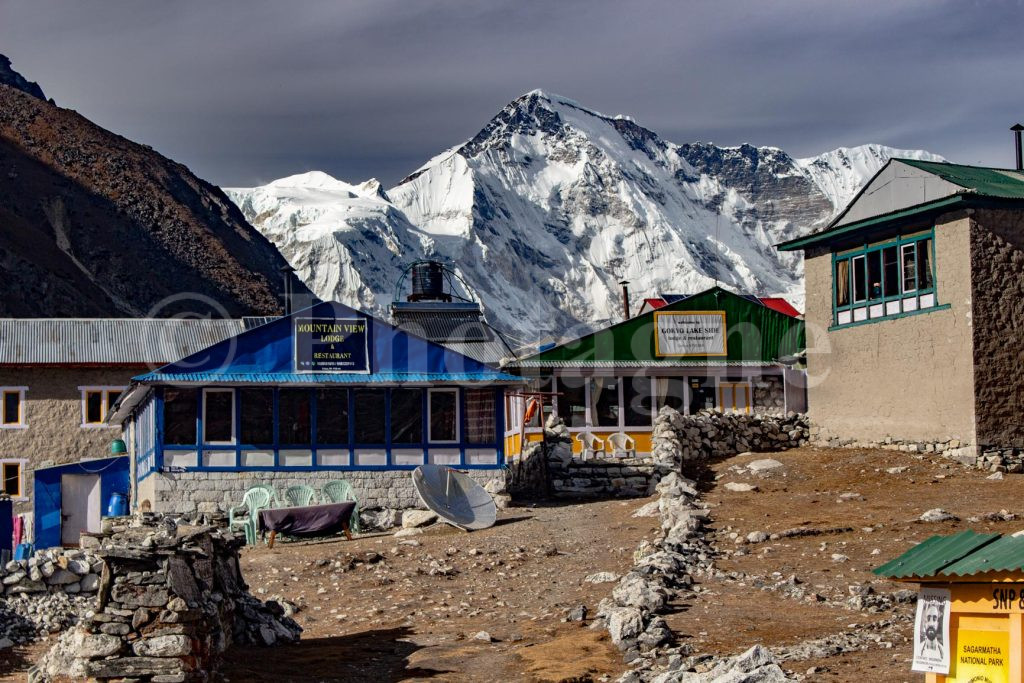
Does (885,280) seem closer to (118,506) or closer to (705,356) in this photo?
(705,356)

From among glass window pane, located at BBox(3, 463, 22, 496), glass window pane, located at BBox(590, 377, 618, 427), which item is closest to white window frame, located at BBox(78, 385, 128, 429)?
glass window pane, located at BBox(3, 463, 22, 496)

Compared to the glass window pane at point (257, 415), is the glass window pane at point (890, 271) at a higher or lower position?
higher

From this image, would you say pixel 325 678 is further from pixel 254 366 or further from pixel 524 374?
pixel 524 374

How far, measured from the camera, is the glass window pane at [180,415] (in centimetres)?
2959

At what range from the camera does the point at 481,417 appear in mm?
30672

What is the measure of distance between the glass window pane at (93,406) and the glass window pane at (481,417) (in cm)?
1857

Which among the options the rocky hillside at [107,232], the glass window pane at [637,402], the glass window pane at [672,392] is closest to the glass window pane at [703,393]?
the glass window pane at [672,392]

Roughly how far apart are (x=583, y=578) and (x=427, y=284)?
4128 centimetres

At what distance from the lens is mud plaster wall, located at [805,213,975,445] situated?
26.6m

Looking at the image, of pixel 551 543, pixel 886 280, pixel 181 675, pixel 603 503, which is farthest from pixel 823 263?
pixel 181 675

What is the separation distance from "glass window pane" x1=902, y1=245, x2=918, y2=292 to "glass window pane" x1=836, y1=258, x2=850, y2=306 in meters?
1.95

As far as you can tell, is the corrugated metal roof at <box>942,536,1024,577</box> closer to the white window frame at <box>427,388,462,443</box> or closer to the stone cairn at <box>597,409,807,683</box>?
the stone cairn at <box>597,409,807,683</box>

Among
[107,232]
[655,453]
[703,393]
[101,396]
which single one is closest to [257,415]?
[655,453]

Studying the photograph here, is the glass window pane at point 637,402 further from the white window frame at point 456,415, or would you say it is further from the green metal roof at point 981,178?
the green metal roof at point 981,178
